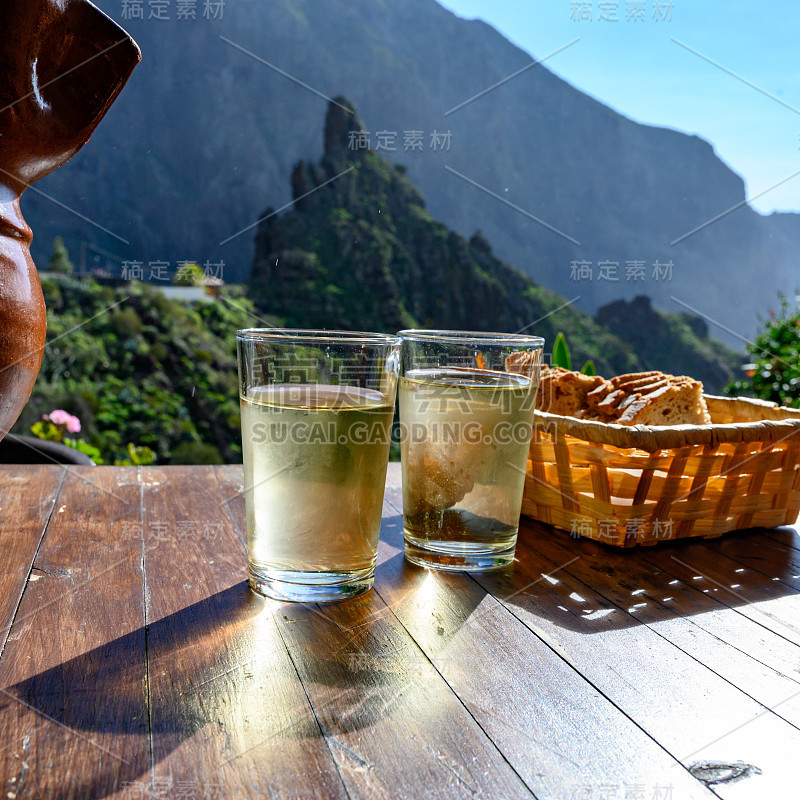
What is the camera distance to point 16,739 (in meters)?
0.41

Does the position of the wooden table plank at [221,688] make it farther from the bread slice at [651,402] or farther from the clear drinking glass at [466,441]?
the bread slice at [651,402]

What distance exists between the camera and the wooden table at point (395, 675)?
1.28 feet

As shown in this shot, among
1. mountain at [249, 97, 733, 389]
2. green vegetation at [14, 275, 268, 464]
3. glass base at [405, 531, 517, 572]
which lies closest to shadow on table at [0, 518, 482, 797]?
glass base at [405, 531, 517, 572]

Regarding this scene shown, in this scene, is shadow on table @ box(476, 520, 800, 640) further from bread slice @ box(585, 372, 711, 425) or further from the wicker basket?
bread slice @ box(585, 372, 711, 425)

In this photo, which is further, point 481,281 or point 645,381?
point 481,281

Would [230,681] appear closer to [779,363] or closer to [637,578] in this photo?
[637,578]

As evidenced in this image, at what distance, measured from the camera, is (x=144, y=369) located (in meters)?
5.45

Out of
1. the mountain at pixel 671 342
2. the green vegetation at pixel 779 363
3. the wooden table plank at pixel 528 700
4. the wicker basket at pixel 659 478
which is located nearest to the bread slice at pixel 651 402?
the wicker basket at pixel 659 478

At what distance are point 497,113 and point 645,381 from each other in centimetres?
743

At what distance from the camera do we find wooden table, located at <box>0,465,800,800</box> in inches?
15.4

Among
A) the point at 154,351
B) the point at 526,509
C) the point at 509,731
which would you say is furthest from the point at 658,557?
the point at 154,351

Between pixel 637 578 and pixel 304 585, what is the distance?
33cm

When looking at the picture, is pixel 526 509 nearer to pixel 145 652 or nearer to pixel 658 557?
pixel 658 557

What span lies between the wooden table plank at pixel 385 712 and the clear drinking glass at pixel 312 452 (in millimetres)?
37
